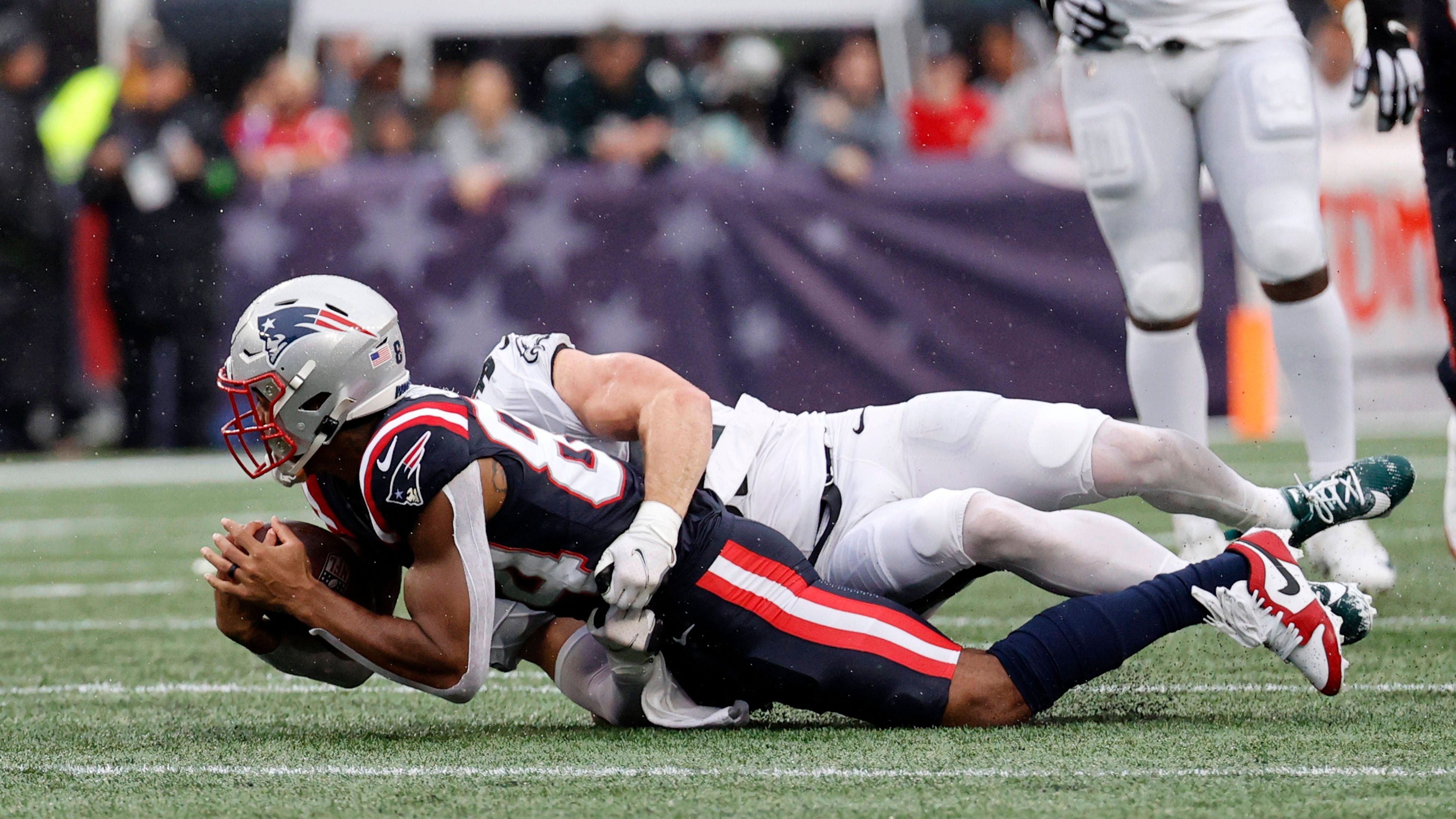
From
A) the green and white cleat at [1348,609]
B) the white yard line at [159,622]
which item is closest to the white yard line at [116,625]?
the white yard line at [159,622]

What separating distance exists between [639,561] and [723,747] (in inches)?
12.2

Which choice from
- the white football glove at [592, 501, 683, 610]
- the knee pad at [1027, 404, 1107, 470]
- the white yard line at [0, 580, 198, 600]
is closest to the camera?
the white football glove at [592, 501, 683, 610]

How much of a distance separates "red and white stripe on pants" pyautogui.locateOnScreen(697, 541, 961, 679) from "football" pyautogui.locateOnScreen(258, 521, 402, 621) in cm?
56

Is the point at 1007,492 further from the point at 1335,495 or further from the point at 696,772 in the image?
the point at 696,772

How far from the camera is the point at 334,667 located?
124 inches

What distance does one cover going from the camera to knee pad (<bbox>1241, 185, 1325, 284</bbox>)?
4105mm

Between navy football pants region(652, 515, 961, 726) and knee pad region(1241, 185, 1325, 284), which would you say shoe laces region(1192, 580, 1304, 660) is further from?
knee pad region(1241, 185, 1325, 284)

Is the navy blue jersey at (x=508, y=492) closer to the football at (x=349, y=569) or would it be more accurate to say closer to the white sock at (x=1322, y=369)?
the football at (x=349, y=569)

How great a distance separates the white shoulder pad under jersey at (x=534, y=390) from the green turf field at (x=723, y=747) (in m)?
0.50

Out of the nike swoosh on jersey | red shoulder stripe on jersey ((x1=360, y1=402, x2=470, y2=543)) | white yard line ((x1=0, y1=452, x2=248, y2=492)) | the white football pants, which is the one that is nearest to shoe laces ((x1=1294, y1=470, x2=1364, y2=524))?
the white football pants

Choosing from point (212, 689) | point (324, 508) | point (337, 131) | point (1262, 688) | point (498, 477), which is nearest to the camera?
point (498, 477)

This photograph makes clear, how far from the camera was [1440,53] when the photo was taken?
4.23 metres

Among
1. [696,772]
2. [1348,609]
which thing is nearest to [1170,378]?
[1348,609]

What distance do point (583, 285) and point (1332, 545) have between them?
526 centimetres
